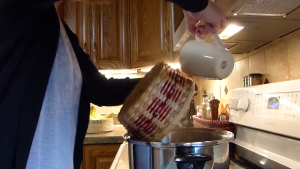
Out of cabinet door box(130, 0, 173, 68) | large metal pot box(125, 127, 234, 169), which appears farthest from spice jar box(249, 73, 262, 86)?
cabinet door box(130, 0, 173, 68)

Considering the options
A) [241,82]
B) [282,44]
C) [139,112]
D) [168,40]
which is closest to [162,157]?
[139,112]

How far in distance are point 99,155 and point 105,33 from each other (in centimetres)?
86

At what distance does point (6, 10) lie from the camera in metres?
0.38

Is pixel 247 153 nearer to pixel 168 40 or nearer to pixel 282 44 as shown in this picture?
pixel 282 44

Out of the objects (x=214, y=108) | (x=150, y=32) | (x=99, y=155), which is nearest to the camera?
(x=214, y=108)

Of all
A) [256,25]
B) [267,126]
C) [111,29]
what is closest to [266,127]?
[267,126]

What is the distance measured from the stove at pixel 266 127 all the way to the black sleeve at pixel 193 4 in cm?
29

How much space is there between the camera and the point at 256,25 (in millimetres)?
598

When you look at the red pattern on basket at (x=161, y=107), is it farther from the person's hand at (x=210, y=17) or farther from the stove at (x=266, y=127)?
the stove at (x=266, y=127)

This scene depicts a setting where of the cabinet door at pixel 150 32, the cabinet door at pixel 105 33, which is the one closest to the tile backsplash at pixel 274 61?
the cabinet door at pixel 150 32

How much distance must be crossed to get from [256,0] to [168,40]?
116 cm

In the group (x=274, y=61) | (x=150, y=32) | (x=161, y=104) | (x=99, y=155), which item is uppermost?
(x=150, y=32)

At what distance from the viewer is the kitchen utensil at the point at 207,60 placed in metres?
0.44

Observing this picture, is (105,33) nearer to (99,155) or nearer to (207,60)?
(99,155)
